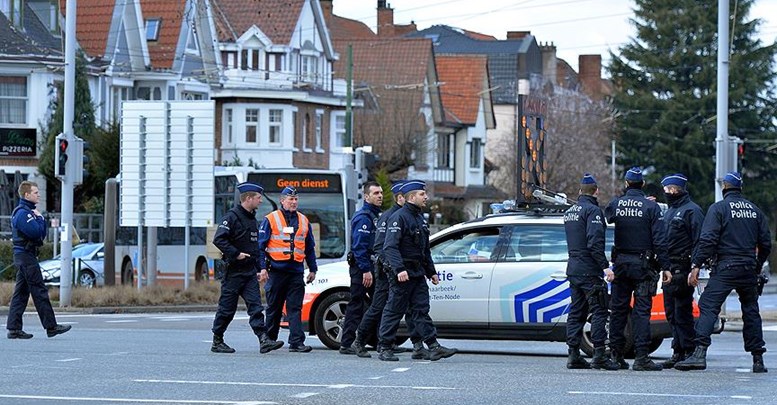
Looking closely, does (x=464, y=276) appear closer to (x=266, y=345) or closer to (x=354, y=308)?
(x=354, y=308)

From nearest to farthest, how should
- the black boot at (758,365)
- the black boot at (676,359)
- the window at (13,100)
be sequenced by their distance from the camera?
the black boot at (758,365), the black boot at (676,359), the window at (13,100)

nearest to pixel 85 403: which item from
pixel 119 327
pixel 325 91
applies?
pixel 119 327

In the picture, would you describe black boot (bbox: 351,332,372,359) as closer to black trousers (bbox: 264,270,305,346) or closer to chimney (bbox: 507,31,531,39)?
black trousers (bbox: 264,270,305,346)

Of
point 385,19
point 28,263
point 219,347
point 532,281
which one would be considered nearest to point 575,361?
point 532,281

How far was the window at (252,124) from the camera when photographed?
5881cm

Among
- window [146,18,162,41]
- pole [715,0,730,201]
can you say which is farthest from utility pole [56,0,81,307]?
window [146,18,162,41]

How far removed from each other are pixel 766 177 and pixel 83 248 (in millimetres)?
47143

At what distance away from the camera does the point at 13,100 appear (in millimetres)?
48375

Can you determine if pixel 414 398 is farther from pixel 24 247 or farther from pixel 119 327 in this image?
pixel 119 327

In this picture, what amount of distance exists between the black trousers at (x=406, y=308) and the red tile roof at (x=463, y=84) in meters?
59.8

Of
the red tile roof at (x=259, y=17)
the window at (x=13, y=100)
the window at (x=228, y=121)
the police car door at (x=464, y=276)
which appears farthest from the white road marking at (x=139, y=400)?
the red tile roof at (x=259, y=17)

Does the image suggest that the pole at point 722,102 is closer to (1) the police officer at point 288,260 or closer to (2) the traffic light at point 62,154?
(2) the traffic light at point 62,154

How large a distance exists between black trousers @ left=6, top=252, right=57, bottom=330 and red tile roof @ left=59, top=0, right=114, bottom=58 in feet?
112

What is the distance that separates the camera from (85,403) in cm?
1148
